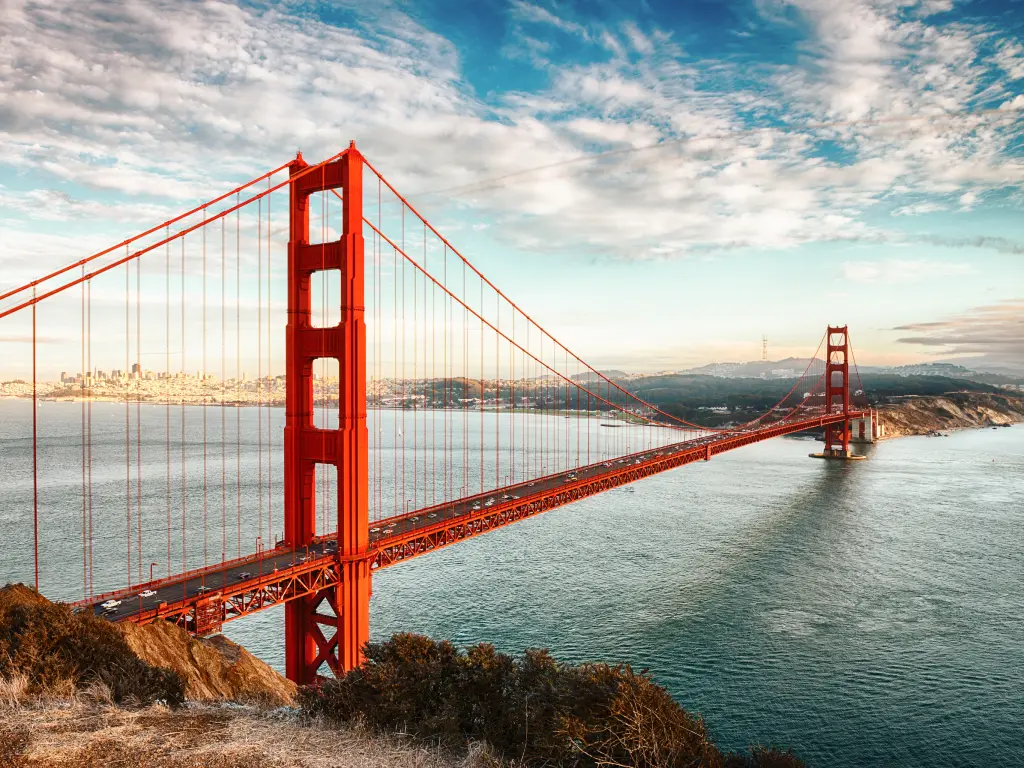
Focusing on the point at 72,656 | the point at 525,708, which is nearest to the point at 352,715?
the point at 525,708

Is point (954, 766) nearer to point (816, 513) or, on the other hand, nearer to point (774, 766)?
point (774, 766)

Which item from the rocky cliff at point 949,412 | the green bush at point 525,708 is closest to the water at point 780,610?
the green bush at point 525,708

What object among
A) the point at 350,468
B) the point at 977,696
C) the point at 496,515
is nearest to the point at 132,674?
the point at 350,468

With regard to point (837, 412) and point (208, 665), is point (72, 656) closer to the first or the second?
point (208, 665)

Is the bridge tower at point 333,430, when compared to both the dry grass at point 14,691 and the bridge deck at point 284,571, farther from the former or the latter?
the dry grass at point 14,691

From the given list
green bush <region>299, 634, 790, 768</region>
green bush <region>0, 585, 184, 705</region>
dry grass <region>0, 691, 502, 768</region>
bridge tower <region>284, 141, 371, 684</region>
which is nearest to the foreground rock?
green bush <region>0, 585, 184, 705</region>
